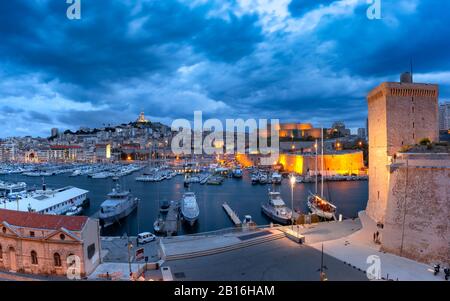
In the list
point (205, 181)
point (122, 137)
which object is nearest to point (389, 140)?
point (205, 181)

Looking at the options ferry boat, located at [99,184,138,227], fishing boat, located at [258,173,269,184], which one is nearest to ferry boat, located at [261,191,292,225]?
ferry boat, located at [99,184,138,227]

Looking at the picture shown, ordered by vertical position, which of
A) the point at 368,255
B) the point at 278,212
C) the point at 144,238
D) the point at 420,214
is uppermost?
the point at 420,214

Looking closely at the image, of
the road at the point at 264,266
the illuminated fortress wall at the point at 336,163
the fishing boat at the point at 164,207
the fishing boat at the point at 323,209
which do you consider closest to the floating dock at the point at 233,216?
the fishing boat at the point at 164,207

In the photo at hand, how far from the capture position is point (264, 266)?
7.09 meters

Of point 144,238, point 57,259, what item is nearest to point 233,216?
Answer: point 144,238

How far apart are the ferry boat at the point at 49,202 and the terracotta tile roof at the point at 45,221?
6413 mm

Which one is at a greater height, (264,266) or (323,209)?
(264,266)

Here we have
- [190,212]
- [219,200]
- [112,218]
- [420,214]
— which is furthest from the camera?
[219,200]

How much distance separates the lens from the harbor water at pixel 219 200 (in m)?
15.9

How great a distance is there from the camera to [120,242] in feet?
33.6

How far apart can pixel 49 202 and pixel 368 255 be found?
15254 mm

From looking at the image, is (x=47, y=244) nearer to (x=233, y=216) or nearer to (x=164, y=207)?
(x=233, y=216)

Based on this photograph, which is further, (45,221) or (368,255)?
(45,221)
